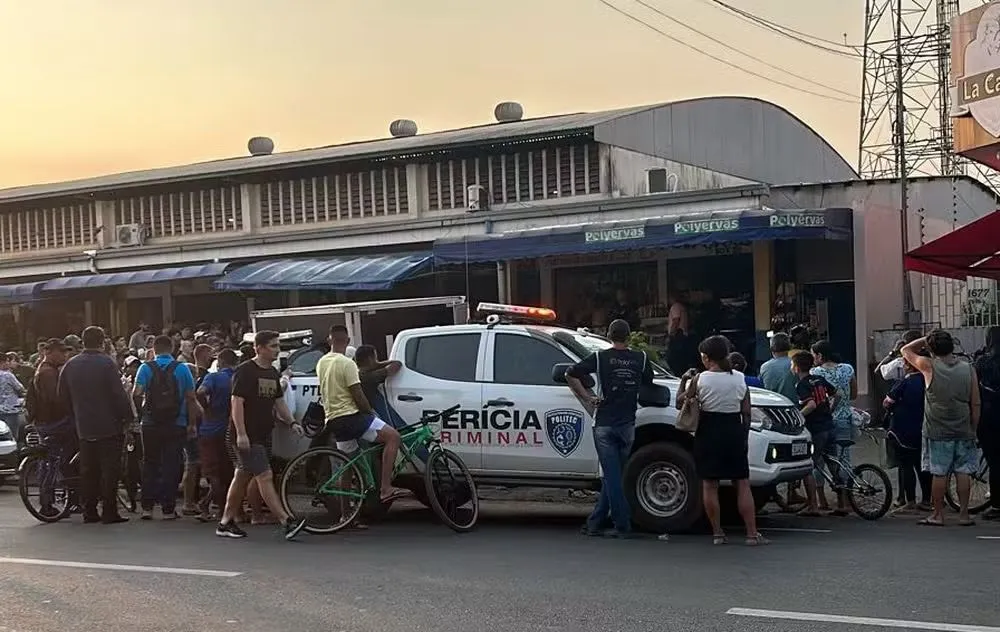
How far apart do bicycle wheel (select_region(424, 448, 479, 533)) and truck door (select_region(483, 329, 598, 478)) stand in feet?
1.19

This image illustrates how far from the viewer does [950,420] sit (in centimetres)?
1005

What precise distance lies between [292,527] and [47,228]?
67.4 feet

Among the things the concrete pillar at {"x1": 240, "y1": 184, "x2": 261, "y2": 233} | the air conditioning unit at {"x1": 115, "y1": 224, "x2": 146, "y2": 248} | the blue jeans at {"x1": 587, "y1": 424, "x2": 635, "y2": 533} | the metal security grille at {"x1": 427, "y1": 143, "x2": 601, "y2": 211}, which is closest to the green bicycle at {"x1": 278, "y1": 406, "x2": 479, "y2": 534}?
the blue jeans at {"x1": 587, "y1": 424, "x2": 635, "y2": 533}

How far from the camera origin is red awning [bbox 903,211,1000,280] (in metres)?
13.2

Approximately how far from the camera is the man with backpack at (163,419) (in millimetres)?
11484

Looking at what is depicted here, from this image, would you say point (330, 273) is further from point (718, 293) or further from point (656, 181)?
point (718, 293)

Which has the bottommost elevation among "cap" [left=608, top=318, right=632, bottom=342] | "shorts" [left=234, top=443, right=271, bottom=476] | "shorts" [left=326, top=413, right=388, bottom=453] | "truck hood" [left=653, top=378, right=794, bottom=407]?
"shorts" [left=234, top=443, right=271, bottom=476]

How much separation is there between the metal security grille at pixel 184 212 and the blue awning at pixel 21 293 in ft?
7.97

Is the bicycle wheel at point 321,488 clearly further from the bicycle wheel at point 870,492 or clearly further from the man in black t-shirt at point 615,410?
the bicycle wheel at point 870,492

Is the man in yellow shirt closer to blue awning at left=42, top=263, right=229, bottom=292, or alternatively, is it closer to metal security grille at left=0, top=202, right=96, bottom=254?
blue awning at left=42, top=263, right=229, bottom=292

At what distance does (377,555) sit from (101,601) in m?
2.24

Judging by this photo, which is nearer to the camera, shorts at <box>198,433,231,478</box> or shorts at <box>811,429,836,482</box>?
shorts at <box>811,429,836,482</box>

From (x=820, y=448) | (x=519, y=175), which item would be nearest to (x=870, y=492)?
(x=820, y=448)

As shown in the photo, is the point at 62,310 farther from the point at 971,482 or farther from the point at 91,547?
the point at 971,482
